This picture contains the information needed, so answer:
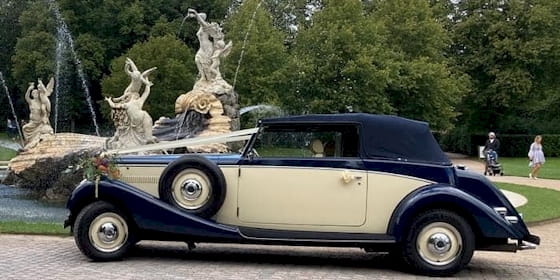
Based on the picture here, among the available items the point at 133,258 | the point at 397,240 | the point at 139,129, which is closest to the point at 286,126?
the point at 397,240

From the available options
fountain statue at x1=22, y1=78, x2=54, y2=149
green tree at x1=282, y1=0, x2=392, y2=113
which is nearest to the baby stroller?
green tree at x1=282, y1=0, x2=392, y2=113

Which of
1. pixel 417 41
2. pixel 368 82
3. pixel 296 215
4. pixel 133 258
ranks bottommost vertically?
pixel 133 258

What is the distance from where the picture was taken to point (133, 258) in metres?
9.05

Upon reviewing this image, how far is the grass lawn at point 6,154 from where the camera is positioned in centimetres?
3334

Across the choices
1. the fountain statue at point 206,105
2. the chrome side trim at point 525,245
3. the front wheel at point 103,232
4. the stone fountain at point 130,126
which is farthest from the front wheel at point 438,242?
the fountain statue at point 206,105

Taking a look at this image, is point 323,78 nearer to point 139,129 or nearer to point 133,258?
point 139,129

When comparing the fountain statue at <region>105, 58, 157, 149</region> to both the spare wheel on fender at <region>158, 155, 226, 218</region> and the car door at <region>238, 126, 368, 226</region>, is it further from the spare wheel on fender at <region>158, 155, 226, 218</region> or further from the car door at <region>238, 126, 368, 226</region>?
the car door at <region>238, 126, 368, 226</region>

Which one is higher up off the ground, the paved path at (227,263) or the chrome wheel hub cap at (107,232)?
the chrome wheel hub cap at (107,232)

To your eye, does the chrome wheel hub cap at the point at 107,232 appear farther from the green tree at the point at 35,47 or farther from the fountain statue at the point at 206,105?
the green tree at the point at 35,47

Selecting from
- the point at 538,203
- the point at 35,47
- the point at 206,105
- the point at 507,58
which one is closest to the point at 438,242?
the point at 538,203

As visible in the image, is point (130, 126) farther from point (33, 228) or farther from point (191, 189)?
point (191, 189)

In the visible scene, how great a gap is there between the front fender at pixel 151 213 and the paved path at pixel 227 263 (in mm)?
394

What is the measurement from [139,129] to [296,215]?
10847mm

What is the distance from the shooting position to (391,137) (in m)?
8.71
